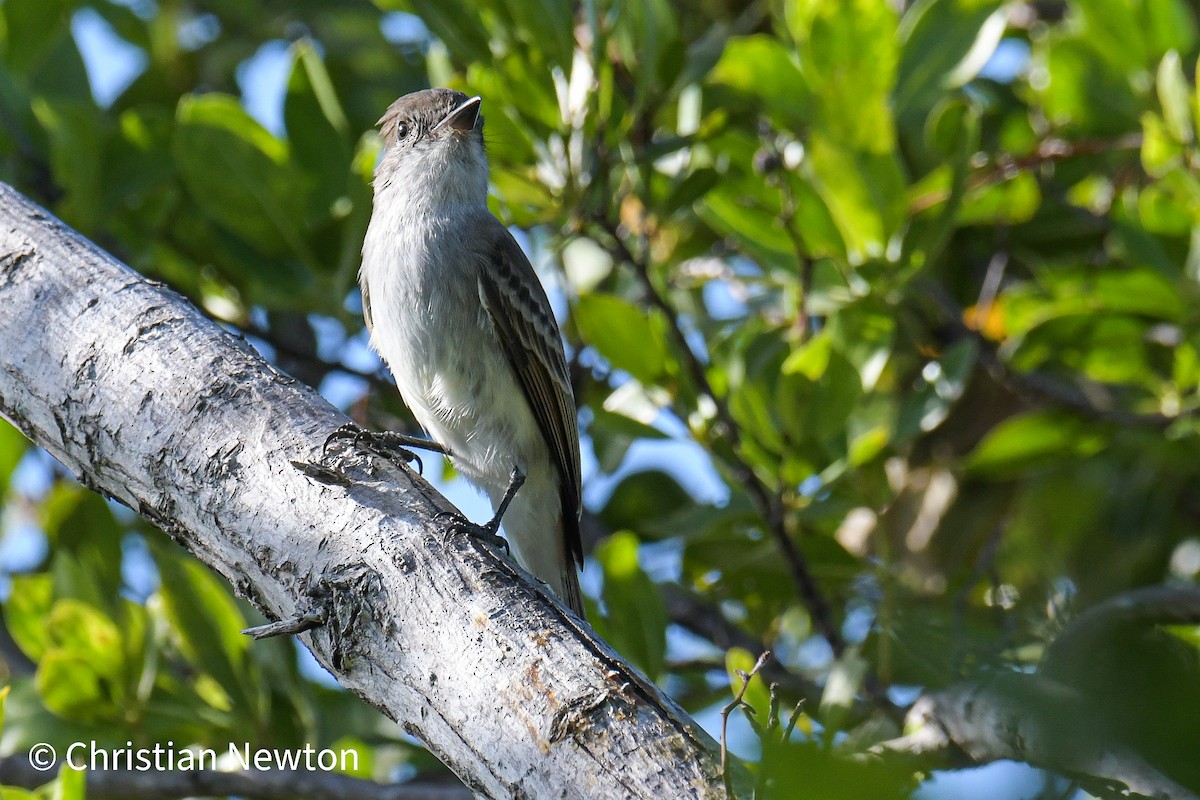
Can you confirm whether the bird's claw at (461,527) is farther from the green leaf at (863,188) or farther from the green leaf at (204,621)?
the green leaf at (863,188)

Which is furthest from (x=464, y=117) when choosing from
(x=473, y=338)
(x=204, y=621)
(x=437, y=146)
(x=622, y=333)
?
(x=204, y=621)

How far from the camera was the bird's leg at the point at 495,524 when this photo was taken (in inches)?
91.3

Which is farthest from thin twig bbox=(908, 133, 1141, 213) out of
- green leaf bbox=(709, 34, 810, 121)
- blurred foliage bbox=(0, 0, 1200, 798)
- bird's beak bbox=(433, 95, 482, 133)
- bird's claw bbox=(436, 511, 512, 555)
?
bird's claw bbox=(436, 511, 512, 555)

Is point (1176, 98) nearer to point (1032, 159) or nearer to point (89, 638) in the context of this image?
point (1032, 159)

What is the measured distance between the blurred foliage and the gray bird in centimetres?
17

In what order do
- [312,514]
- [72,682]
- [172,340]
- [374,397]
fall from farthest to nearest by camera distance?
[374,397], [72,682], [172,340], [312,514]

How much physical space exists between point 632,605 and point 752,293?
65.1 inches

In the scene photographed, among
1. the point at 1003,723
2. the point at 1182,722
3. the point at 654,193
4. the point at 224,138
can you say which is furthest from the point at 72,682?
the point at 1182,722

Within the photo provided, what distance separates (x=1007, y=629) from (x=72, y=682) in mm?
2524

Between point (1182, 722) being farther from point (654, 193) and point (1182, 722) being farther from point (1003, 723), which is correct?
point (654, 193)

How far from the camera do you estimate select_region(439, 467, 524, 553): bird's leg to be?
7.61 feet

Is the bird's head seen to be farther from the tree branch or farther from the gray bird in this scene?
the tree branch

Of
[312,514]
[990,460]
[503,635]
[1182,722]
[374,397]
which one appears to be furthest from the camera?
[374,397]

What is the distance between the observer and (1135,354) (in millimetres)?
4234
